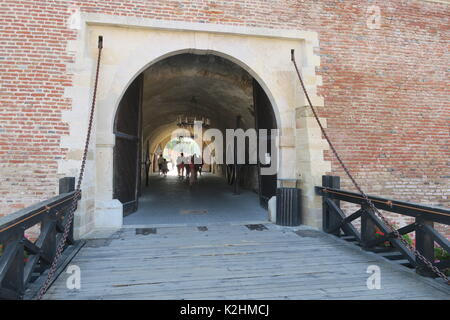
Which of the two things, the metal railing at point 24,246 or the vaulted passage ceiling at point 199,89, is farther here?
the vaulted passage ceiling at point 199,89

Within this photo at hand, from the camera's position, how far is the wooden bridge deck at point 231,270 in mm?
2611

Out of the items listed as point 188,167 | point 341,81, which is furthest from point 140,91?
point 188,167

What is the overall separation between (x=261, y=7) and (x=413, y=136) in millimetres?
4214

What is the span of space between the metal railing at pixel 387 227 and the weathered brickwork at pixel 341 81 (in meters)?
0.92

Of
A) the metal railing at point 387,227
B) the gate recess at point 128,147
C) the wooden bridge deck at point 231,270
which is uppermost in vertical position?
the gate recess at point 128,147

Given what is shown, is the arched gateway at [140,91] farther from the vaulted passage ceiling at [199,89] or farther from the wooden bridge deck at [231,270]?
the vaulted passage ceiling at [199,89]

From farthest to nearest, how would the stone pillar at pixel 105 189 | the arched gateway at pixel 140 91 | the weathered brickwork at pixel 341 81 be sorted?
the stone pillar at pixel 105 189 → the arched gateway at pixel 140 91 → the weathered brickwork at pixel 341 81

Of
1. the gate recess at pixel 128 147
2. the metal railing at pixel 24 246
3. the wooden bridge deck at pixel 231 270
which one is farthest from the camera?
the gate recess at pixel 128 147

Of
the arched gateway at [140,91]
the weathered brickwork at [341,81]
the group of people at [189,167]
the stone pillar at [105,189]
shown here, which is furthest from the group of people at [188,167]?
the weathered brickwork at [341,81]

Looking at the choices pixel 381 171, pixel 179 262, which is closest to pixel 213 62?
pixel 381 171

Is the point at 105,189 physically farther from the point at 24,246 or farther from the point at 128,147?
the point at 24,246

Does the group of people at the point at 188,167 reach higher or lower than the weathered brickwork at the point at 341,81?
lower

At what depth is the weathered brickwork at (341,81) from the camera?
4539 mm

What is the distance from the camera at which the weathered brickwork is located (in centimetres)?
454
